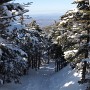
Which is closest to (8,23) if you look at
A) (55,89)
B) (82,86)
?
(82,86)

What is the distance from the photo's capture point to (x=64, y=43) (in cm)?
2591

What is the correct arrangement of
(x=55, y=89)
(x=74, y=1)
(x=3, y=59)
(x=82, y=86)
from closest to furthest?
(x=3, y=59) < (x=74, y=1) < (x=82, y=86) < (x=55, y=89)

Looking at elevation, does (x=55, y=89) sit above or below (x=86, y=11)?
below

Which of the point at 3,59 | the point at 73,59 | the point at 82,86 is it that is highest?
the point at 3,59

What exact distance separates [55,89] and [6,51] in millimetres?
18497

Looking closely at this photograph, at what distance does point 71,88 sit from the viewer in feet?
95.8

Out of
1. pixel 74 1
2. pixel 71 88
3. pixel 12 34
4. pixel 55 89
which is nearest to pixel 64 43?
pixel 74 1

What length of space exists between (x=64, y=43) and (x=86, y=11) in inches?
182

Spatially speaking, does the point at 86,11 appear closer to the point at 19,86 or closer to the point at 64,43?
the point at 64,43

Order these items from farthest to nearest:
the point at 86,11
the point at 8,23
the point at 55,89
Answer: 1. the point at 55,89
2. the point at 86,11
3. the point at 8,23

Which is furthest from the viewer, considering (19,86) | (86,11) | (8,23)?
(19,86)

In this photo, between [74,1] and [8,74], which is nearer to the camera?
[8,74]

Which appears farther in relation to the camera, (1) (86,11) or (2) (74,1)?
(2) (74,1)

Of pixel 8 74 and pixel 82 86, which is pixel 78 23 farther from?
pixel 8 74
